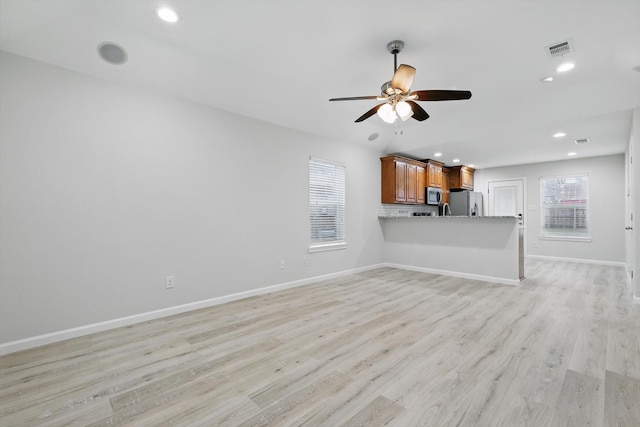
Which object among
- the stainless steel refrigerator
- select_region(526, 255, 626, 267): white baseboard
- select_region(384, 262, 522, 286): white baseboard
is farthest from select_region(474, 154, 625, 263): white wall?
select_region(384, 262, 522, 286): white baseboard

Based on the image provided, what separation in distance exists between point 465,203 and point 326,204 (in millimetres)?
4687

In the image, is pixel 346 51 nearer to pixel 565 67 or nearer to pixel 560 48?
pixel 560 48

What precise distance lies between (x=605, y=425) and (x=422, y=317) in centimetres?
174

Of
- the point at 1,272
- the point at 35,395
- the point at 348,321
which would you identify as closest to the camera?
the point at 35,395

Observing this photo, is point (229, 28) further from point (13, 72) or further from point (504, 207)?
point (504, 207)

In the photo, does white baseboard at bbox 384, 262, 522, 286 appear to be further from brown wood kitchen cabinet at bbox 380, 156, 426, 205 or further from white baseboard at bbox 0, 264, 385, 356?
white baseboard at bbox 0, 264, 385, 356

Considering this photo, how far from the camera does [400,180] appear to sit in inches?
252

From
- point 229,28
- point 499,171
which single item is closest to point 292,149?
point 229,28

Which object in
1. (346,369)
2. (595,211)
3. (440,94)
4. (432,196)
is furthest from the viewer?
(432,196)

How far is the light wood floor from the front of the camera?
1.70m

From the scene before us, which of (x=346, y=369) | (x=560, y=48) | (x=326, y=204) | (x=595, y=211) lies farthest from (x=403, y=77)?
(x=595, y=211)

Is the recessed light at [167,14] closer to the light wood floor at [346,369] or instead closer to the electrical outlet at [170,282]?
the electrical outlet at [170,282]

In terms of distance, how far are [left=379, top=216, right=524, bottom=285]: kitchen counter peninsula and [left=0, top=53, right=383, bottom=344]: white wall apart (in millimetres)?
2754

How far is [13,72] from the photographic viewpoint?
2543 mm
